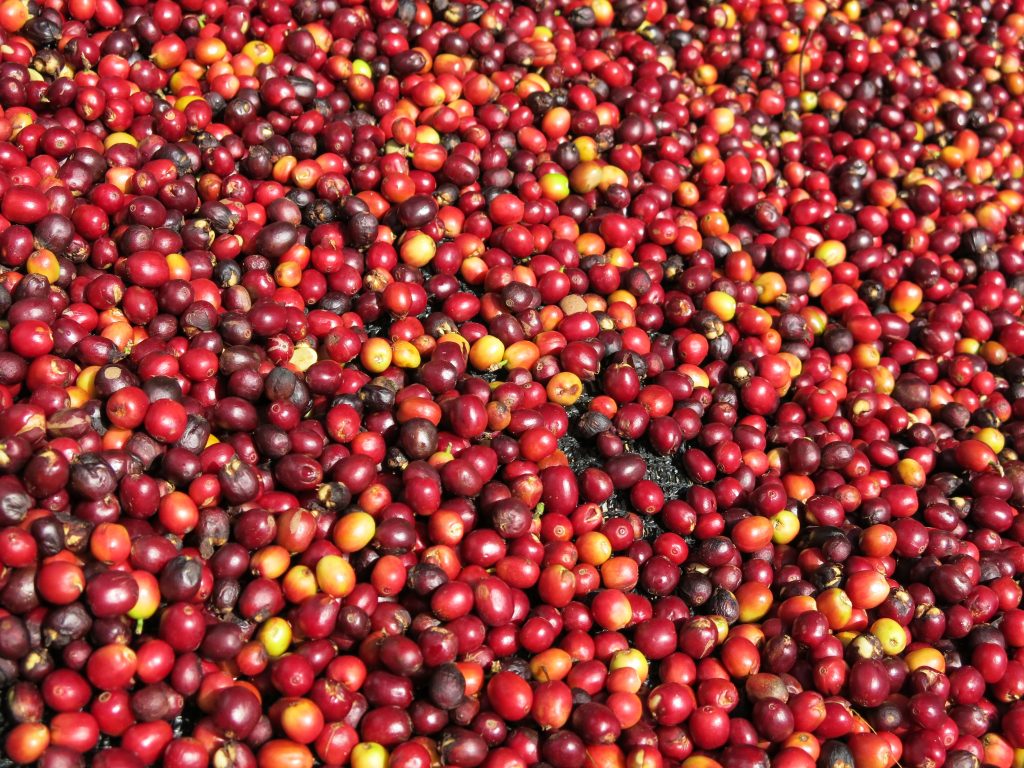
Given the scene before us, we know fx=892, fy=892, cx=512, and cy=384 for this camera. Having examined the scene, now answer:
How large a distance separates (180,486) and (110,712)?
3.13ft

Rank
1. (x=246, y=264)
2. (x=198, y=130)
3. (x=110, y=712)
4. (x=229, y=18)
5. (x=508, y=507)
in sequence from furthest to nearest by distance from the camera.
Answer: (x=229, y=18)
(x=198, y=130)
(x=246, y=264)
(x=508, y=507)
(x=110, y=712)

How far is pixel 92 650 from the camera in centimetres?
332

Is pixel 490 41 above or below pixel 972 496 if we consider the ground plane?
above

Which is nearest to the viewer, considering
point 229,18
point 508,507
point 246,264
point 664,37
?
point 508,507

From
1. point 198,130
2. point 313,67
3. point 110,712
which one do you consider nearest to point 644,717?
point 110,712

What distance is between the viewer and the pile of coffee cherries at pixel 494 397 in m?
3.47

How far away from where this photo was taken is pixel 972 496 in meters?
4.77

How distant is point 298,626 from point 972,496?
3.55m

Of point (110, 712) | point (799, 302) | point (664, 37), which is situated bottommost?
point (110, 712)

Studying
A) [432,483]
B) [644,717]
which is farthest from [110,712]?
[644,717]

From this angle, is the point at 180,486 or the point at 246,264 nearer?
the point at 180,486

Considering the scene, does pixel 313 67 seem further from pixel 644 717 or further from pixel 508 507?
pixel 644 717

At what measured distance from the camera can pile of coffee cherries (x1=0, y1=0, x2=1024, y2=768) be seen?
347cm

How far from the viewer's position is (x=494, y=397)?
4473 millimetres
